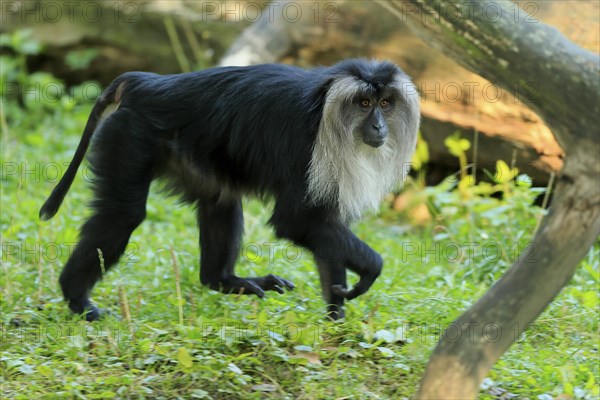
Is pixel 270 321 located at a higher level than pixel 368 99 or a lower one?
lower

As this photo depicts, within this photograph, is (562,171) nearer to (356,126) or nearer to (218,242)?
(356,126)

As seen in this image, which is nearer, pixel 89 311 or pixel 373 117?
pixel 373 117

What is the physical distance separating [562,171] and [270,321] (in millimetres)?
2349

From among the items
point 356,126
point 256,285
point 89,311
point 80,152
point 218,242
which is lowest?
point 89,311

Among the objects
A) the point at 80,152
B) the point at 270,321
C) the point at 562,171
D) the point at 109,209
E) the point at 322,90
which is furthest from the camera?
the point at 80,152

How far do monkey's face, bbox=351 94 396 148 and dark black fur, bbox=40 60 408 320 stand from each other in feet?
0.47

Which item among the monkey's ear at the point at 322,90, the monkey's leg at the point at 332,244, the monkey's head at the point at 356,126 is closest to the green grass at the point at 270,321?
the monkey's leg at the point at 332,244

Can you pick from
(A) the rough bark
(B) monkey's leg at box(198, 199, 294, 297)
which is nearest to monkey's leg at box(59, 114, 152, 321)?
(B) monkey's leg at box(198, 199, 294, 297)

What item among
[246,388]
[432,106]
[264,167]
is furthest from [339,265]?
[432,106]

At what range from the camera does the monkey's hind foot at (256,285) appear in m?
6.04

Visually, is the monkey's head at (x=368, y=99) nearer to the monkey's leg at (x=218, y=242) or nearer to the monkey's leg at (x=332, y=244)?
the monkey's leg at (x=332, y=244)

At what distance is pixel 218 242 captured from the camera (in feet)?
20.9

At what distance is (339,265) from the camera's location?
5.55 m

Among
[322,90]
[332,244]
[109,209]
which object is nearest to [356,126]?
[322,90]
